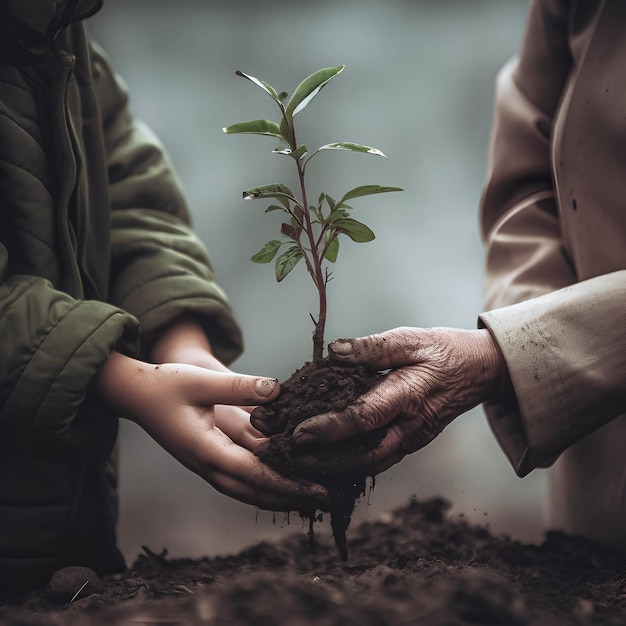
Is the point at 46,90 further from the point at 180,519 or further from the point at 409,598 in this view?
the point at 180,519

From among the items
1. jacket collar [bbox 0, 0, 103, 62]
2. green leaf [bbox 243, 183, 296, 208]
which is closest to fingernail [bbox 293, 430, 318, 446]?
green leaf [bbox 243, 183, 296, 208]

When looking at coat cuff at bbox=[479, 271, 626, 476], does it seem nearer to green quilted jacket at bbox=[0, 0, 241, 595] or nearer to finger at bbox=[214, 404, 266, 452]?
finger at bbox=[214, 404, 266, 452]

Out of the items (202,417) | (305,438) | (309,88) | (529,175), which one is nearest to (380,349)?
(305,438)

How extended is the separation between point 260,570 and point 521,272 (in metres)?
0.71

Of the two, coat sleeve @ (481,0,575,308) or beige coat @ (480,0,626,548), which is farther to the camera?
coat sleeve @ (481,0,575,308)

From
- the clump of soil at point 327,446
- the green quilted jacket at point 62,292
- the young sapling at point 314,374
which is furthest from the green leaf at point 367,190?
the green quilted jacket at point 62,292

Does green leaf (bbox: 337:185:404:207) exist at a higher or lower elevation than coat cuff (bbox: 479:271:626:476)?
higher

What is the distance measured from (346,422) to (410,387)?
4.6 inches

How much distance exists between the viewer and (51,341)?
3.10 feet

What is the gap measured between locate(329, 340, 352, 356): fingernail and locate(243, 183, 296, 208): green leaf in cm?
21

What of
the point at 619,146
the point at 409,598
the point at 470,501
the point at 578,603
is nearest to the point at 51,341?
the point at 409,598

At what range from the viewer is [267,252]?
1029 mm

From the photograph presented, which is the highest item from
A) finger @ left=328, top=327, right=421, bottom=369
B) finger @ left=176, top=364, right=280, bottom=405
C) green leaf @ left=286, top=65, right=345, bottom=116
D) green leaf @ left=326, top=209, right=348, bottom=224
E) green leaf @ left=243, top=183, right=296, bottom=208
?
green leaf @ left=286, top=65, right=345, bottom=116

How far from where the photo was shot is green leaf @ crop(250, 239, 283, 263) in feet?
3.37
